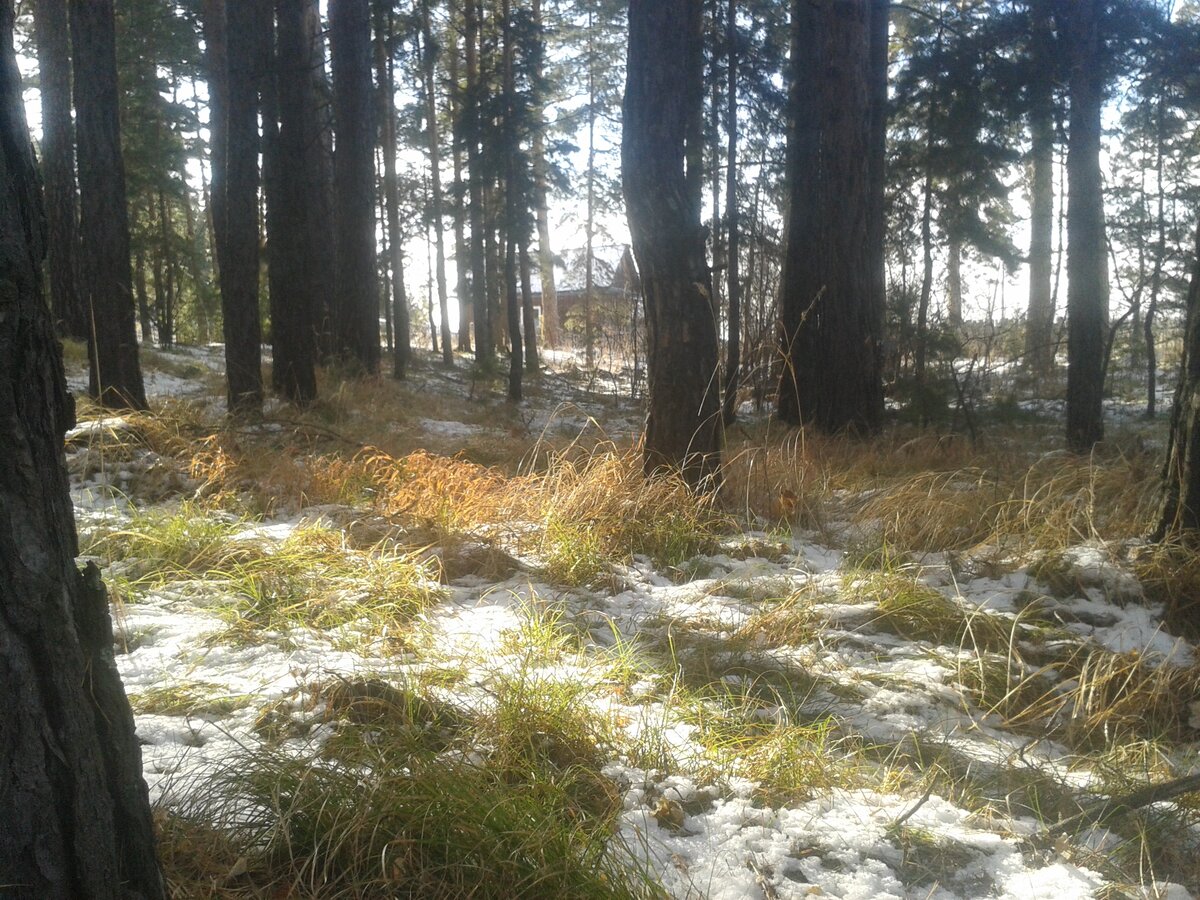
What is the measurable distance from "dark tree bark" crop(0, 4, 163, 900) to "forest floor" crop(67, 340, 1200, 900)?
Answer: 1.67 feet

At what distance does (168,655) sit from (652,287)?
137 inches

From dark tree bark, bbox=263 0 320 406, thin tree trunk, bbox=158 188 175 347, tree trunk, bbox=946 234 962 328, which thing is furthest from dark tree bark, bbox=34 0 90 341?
tree trunk, bbox=946 234 962 328

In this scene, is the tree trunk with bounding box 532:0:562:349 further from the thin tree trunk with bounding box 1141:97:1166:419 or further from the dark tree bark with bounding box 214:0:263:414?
the thin tree trunk with bounding box 1141:97:1166:419

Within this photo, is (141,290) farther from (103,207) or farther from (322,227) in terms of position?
(103,207)

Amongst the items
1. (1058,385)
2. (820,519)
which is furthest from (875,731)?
(1058,385)

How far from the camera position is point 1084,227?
25.5 feet

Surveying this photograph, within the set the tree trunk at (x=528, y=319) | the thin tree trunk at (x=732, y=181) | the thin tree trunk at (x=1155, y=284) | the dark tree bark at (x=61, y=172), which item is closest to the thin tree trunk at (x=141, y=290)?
the dark tree bark at (x=61, y=172)

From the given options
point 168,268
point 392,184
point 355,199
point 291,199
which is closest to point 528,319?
point 392,184

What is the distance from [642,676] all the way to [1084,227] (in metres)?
6.73

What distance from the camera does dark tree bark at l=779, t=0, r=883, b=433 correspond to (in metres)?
8.27

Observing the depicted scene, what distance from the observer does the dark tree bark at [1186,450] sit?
12.2 ft

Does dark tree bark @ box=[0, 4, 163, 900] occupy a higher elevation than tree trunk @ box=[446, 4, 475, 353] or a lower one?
lower

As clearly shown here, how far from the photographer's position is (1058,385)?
14.7 m

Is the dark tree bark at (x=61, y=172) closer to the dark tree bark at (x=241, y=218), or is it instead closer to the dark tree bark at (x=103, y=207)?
the dark tree bark at (x=241, y=218)
